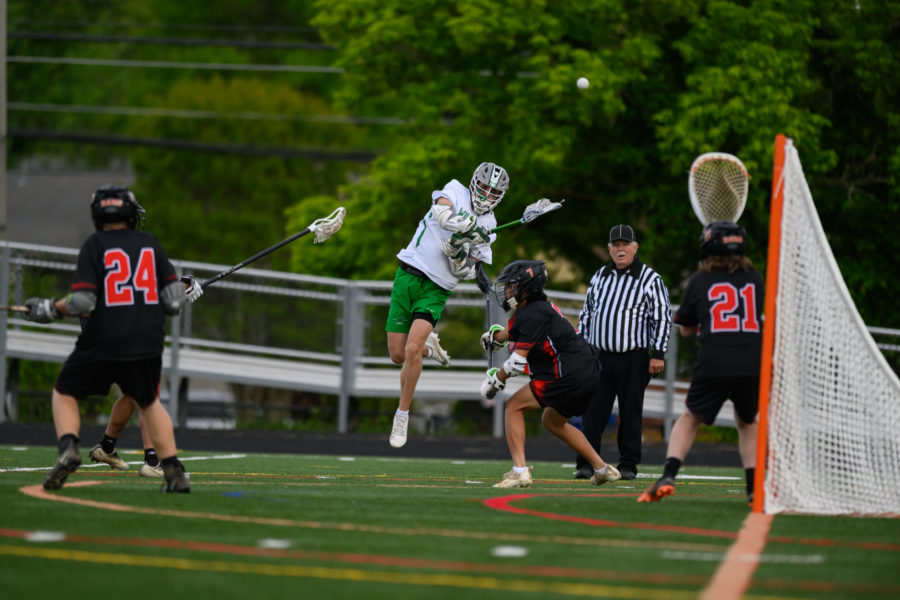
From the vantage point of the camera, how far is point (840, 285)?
24.3 feet

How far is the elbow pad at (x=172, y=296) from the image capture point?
7273mm

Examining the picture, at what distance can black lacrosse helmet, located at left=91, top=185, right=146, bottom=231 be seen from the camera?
728 centimetres

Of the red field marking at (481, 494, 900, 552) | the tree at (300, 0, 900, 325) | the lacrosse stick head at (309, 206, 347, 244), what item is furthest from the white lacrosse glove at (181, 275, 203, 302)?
the tree at (300, 0, 900, 325)

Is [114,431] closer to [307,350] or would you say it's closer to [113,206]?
[113,206]

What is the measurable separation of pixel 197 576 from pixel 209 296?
44.8ft

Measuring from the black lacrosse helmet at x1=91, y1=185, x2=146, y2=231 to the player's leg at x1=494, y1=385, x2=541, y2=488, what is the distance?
2866mm

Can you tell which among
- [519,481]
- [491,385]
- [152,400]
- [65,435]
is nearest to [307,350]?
[491,385]

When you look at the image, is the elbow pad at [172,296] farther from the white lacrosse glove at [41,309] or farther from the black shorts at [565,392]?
the black shorts at [565,392]

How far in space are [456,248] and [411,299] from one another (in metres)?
0.62

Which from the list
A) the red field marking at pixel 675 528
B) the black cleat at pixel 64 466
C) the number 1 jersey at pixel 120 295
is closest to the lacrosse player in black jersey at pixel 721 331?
the red field marking at pixel 675 528

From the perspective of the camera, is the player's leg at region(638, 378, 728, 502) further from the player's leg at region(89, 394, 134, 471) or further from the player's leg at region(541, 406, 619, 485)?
the player's leg at region(89, 394, 134, 471)

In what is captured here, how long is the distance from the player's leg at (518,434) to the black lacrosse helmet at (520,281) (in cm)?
61

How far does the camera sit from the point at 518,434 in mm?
8734

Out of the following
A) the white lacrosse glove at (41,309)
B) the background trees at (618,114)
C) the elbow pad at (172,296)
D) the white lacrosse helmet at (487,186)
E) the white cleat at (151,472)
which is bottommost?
the white cleat at (151,472)
